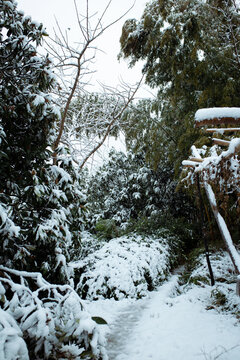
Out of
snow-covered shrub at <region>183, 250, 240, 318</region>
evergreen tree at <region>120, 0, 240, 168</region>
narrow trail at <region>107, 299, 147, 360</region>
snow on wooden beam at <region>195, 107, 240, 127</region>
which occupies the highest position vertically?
evergreen tree at <region>120, 0, 240, 168</region>

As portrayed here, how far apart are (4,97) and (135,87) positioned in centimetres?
345

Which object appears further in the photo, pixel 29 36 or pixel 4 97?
pixel 29 36

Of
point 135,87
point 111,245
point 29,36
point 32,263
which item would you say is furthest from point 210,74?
point 32,263

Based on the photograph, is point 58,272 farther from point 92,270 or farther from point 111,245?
point 111,245

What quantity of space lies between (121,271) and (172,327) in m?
1.56

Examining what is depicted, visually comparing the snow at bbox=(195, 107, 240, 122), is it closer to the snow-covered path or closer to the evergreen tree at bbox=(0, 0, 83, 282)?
the evergreen tree at bbox=(0, 0, 83, 282)

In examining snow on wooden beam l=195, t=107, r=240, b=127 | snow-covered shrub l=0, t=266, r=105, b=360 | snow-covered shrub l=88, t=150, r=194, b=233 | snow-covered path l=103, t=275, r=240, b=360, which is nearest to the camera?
snow on wooden beam l=195, t=107, r=240, b=127

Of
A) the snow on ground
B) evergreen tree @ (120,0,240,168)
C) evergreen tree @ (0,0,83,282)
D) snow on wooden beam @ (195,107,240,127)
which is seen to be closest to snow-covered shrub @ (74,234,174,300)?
the snow on ground

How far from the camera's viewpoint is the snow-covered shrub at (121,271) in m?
3.89

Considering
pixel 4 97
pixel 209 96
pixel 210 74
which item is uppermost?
pixel 210 74

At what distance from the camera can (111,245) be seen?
514 cm

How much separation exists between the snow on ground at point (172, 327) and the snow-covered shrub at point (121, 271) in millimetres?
207

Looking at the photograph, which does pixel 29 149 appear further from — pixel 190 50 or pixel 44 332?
pixel 190 50

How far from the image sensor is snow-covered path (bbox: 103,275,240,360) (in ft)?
7.00
